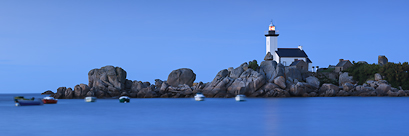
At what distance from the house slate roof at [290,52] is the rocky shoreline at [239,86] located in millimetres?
7445

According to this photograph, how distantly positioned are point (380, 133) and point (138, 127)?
699 inches

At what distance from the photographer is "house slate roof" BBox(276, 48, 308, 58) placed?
99.7 m

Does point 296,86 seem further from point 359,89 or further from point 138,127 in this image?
point 138,127

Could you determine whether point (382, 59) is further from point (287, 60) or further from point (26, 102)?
point (26, 102)

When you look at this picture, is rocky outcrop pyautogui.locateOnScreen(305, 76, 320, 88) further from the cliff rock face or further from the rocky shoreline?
the cliff rock face

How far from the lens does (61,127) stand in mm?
35125

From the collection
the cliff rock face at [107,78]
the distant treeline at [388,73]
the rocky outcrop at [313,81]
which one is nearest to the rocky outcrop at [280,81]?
the rocky outcrop at [313,81]

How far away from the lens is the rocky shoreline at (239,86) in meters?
82.8

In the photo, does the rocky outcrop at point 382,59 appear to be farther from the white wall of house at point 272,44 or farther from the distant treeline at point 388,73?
the white wall of house at point 272,44

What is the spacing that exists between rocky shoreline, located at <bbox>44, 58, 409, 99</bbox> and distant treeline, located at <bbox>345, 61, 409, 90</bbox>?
135 cm

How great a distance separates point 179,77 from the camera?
9250 centimetres

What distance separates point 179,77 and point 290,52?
26.4 meters

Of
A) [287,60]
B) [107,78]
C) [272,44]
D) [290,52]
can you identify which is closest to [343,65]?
[290,52]

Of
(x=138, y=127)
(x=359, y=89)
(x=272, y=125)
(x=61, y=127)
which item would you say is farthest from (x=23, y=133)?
(x=359, y=89)
